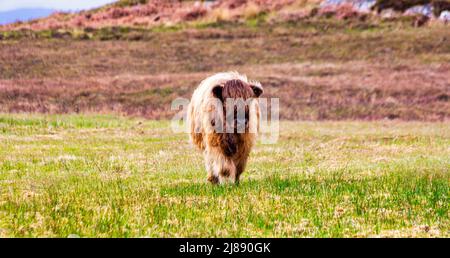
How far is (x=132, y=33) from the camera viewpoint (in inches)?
2372

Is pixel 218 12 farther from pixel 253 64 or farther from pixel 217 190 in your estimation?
pixel 217 190

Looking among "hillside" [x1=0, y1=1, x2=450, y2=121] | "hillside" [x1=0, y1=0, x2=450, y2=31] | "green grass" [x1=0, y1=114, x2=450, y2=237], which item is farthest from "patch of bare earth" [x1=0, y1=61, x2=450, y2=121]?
"hillside" [x1=0, y1=0, x2=450, y2=31]

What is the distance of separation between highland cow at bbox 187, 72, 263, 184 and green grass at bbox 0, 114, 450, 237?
0.48 metres

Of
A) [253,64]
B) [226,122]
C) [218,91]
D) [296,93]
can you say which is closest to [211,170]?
[226,122]

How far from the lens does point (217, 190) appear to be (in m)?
12.1

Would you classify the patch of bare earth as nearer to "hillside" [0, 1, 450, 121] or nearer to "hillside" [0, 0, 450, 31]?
"hillside" [0, 1, 450, 121]

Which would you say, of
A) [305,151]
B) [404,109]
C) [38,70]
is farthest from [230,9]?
[305,151]

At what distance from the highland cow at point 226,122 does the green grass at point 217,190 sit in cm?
48

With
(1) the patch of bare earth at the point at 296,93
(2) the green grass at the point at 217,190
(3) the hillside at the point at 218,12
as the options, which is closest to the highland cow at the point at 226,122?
(2) the green grass at the point at 217,190

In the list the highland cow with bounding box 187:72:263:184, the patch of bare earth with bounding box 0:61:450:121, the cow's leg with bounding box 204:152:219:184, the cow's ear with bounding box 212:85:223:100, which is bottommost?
the patch of bare earth with bounding box 0:61:450:121

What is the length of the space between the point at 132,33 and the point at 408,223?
175 ft

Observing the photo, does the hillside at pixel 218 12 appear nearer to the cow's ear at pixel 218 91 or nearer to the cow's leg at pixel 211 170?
the cow's leg at pixel 211 170

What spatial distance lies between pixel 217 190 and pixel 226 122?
52.2 inches

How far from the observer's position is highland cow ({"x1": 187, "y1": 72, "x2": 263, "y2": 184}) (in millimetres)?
12391
